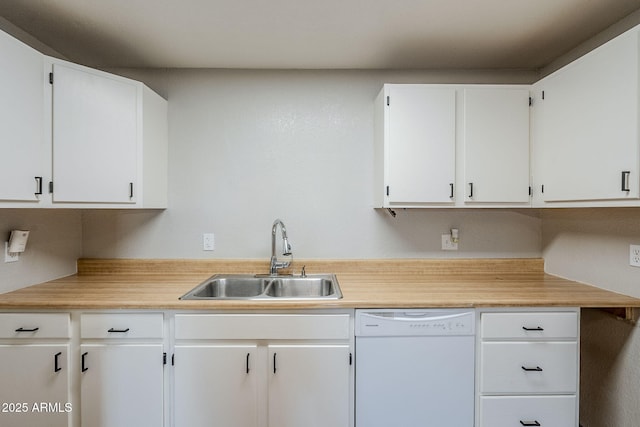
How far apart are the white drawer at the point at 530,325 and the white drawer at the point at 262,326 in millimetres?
→ 712

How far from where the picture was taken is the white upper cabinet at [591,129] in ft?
4.22

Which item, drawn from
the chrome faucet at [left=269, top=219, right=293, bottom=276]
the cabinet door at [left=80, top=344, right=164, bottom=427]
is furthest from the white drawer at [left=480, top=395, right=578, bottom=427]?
the cabinet door at [left=80, top=344, right=164, bottom=427]

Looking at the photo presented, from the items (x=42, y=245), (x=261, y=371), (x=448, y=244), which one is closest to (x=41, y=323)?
(x=42, y=245)

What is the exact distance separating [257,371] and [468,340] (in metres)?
1.05

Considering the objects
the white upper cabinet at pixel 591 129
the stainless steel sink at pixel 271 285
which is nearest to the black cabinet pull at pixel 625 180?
the white upper cabinet at pixel 591 129

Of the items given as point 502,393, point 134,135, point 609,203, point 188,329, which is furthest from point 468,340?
point 134,135

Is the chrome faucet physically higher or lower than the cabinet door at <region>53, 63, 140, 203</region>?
lower

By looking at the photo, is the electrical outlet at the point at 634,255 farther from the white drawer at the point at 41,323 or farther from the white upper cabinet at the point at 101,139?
the white drawer at the point at 41,323

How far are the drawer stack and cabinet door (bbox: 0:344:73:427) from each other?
204cm

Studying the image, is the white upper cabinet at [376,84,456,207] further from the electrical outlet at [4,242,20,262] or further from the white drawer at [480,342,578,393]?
the electrical outlet at [4,242,20,262]

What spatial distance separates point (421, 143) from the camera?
1837 millimetres

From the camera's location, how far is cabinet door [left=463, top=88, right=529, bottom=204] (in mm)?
1837

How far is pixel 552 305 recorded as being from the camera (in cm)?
152

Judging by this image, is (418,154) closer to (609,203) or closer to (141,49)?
(609,203)
